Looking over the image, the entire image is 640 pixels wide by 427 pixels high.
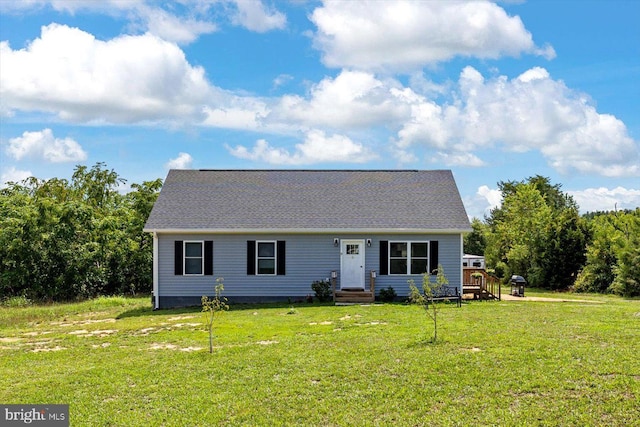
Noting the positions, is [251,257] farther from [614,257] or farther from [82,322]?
[614,257]

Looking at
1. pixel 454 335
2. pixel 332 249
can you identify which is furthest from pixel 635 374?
pixel 332 249

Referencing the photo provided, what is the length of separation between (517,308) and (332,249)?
20.1ft

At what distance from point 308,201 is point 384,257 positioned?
3515 millimetres

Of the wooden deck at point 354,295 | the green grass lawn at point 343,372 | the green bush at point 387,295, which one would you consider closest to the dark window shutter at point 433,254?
the green bush at point 387,295

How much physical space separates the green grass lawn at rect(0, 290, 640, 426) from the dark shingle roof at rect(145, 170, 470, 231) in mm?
5682

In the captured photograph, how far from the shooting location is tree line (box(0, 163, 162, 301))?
2209cm

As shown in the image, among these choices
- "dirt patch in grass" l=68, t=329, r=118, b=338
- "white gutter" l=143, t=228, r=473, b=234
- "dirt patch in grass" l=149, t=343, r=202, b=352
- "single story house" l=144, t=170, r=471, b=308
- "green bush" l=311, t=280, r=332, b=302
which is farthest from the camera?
"single story house" l=144, t=170, r=471, b=308

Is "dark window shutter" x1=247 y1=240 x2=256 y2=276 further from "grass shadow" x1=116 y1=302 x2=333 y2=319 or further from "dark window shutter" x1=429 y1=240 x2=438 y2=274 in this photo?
"dark window shutter" x1=429 y1=240 x2=438 y2=274

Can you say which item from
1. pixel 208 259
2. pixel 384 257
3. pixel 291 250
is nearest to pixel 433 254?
pixel 384 257

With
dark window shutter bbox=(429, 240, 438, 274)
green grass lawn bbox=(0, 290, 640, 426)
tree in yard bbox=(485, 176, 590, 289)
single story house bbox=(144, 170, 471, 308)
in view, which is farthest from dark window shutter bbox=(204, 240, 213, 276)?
tree in yard bbox=(485, 176, 590, 289)

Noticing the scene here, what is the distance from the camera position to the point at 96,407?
7.41 m

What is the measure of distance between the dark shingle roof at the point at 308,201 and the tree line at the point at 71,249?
4.34 meters

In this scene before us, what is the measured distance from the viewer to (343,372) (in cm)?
848

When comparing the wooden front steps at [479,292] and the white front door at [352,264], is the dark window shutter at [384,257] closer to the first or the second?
the white front door at [352,264]
